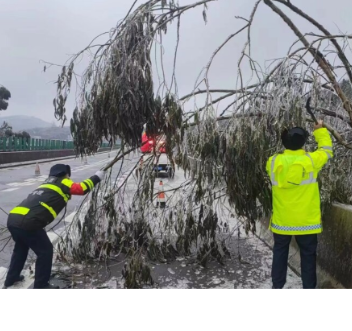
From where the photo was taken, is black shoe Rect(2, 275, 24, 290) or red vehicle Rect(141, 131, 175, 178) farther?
red vehicle Rect(141, 131, 175, 178)

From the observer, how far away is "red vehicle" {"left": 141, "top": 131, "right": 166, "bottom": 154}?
Answer: 4406 millimetres

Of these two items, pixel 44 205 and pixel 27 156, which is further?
pixel 27 156

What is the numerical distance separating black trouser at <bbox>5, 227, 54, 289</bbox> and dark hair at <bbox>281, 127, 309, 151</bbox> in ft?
8.99

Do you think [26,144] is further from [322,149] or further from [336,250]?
[322,149]

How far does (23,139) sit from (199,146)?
92.5 feet

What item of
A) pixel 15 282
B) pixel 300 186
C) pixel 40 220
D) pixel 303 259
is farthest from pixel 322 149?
pixel 15 282

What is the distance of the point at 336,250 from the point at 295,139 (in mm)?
1381

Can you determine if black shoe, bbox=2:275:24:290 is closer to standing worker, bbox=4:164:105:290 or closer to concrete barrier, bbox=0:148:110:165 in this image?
standing worker, bbox=4:164:105:290

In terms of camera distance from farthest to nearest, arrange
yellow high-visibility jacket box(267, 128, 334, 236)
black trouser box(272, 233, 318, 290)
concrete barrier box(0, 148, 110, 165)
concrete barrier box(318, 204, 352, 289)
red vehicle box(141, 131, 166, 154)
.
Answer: concrete barrier box(0, 148, 110, 165)
red vehicle box(141, 131, 166, 154)
concrete barrier box(318, 204, 352, 289)
black trouser box(272, 233, 318, 290)
yellow high-visibility jacket box(267, 128, 334, 236)

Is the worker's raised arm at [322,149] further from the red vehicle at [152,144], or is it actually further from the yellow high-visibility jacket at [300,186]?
the red vehicle at [152,144]

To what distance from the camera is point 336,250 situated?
13.0 feet

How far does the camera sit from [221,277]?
4.52m

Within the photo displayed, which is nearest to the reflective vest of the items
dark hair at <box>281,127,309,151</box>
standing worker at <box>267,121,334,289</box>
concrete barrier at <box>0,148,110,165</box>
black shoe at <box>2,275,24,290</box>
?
black shoe at <box>2,275,24,290</box>
